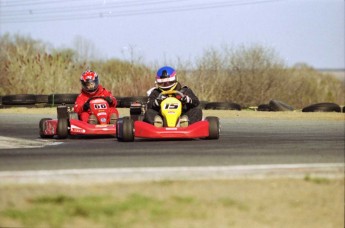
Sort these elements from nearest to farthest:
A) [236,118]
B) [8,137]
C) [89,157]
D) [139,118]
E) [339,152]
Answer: [89,157] < [339,152] < [139,118] < [8,137] < [236,118]

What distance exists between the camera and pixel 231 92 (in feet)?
129

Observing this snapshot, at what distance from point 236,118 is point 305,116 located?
247 cm

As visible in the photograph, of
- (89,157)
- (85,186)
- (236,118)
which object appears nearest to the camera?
(85,186)

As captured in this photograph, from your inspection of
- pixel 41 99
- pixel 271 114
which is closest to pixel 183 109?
pixel 271 114

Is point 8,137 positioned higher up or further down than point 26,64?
further down

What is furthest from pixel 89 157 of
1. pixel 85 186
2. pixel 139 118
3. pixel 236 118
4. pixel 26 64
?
pixel 26 64

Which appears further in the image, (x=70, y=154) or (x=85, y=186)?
(x=70, y=154)

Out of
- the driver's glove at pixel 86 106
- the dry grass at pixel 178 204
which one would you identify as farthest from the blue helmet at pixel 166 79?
the dry grass at pixel 178 204

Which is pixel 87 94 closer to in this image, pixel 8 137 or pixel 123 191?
pixel 8 137

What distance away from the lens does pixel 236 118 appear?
24.7 metres

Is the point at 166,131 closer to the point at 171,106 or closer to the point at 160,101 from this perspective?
the point at 171,106

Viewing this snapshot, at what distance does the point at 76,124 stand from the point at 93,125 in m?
0.35

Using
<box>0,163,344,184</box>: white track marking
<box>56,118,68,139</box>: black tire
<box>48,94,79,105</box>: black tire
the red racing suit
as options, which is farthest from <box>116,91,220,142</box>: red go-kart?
<box>48,94,79,105</box>: black tire

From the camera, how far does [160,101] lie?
1505cm
